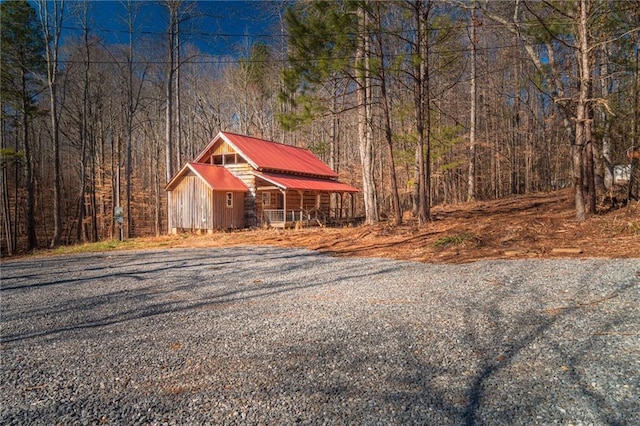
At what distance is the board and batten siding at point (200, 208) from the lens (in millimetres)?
20047

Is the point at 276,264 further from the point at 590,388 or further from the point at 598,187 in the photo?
the point at 598,187

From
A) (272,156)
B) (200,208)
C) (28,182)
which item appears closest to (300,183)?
(272,156)

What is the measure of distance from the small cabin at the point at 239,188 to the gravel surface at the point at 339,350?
1358 centimetres

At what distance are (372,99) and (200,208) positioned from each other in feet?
37.6

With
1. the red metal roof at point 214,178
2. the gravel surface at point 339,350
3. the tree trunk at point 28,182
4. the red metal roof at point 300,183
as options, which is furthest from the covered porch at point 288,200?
the gravel surface at point 339,350

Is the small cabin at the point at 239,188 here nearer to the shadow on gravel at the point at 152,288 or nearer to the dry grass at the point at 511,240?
the dry grass at the point at 511,240

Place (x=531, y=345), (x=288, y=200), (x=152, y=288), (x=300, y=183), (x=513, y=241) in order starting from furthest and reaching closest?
(x=288, y=200) < (x=300, y=183) < (x=513, y=241) < (x=152, y=288) < (x=531, y=345)

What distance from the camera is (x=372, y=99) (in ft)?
68.7

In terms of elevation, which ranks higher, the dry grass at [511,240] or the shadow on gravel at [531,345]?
the dry grass at [511,240]

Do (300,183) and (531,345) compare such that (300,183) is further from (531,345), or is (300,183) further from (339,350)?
(531,345)

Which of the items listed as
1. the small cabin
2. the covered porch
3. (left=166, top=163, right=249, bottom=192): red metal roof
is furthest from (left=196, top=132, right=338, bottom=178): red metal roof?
(left=166, top=163, right=249, bottom=192): red metal roof

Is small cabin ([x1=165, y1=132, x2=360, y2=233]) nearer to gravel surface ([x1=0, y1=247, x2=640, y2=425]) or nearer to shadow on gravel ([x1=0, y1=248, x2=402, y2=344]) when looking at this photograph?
shadow on gravel ([x1=0, y1=248, x2=402, y2=344])

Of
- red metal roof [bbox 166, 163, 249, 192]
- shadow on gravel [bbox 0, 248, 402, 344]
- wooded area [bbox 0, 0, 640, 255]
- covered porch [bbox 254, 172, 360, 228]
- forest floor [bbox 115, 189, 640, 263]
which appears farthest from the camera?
covered porch [bbox 254, 172, 360, 228]

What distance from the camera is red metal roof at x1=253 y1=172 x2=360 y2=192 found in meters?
20.6
